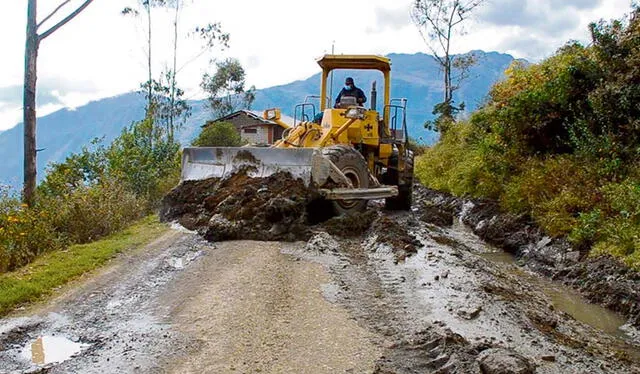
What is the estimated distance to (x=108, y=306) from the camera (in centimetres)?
629

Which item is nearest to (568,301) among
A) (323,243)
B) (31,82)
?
(323,243)

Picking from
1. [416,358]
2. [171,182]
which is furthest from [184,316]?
[171,182]

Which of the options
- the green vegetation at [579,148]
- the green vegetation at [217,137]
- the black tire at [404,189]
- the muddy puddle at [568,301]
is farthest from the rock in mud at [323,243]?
the green vegetation at [217,137]

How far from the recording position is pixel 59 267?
25.4 feet

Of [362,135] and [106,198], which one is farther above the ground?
[362,135]

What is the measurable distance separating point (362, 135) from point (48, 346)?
8037 millimetres

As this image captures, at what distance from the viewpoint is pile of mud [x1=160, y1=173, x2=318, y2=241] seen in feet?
30.9

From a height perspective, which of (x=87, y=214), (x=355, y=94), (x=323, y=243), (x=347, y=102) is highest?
(x=355, y=94)

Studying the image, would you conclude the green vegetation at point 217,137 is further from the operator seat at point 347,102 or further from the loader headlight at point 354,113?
the loader headlight at point 354,113

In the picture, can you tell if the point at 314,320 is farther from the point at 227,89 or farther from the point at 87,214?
the point at 227,89

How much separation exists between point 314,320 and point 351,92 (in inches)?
314

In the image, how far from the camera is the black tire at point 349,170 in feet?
34.5

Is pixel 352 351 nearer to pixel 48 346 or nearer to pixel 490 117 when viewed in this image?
pixel 48 346

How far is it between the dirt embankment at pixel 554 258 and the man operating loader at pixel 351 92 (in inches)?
105
